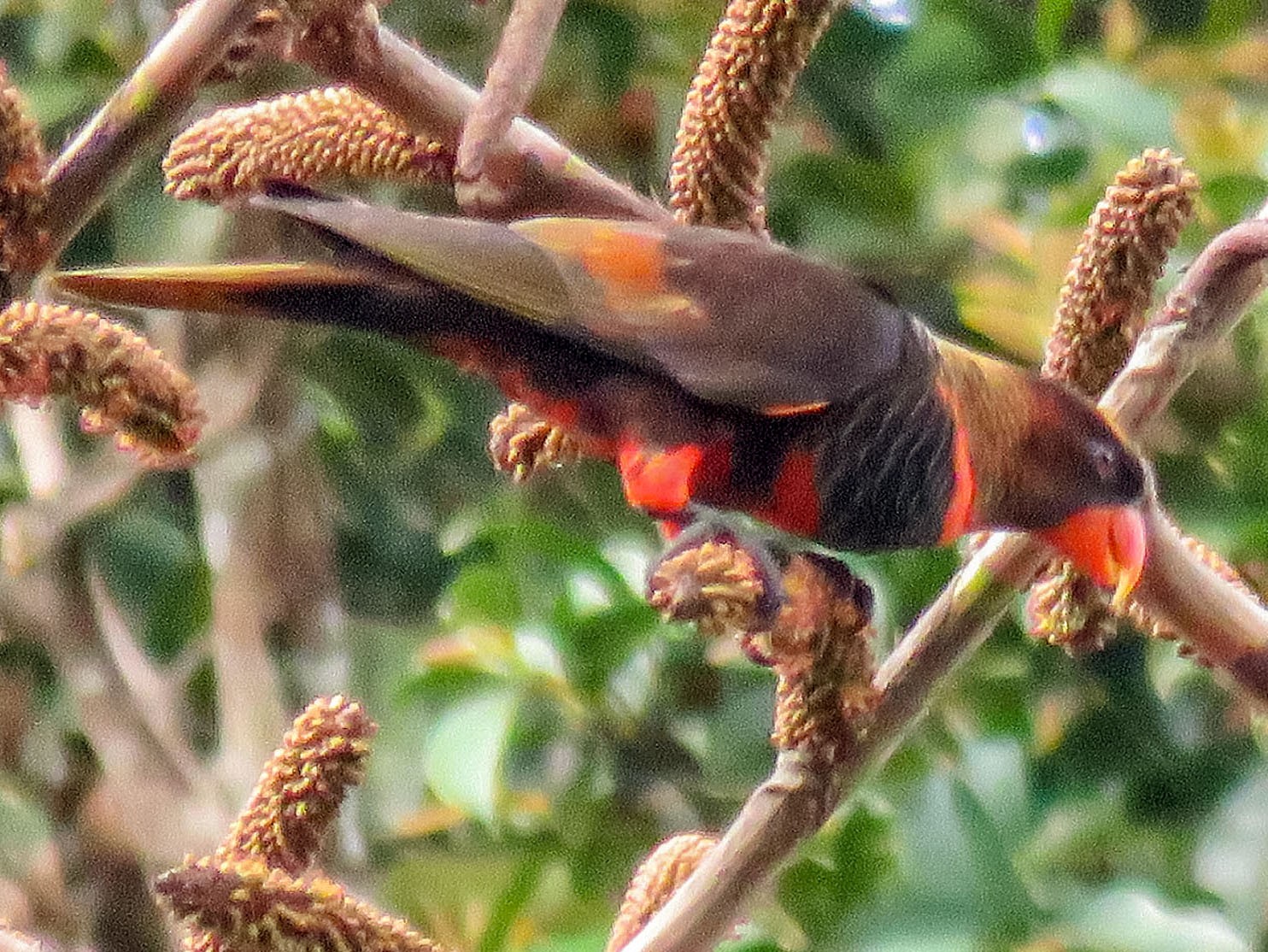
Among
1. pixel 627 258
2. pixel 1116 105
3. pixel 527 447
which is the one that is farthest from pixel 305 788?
pixel 1116 105

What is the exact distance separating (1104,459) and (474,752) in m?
0.59

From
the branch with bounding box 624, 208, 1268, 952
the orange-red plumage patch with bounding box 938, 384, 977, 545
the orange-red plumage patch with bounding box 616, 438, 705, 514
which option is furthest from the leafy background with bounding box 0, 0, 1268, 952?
the branch with bounding box 624, 208, 1268, 952

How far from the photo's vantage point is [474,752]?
1204 mm

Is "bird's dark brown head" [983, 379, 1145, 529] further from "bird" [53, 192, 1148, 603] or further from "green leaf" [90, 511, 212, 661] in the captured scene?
"green leaf" [90, 511, 212, 661]

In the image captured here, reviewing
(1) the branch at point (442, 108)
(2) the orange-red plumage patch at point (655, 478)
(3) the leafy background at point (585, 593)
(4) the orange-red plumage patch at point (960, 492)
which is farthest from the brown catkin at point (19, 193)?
(3) the leafy background at point (585, 593)

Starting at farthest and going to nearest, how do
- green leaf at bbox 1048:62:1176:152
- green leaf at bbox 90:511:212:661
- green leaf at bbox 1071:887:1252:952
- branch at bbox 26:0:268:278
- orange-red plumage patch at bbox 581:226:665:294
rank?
green leaf at bbox 90:511:212:661 → green leaf at bbox 1048:62:1176:152 → green leaf at bbox 1071:887:1252:952 → orange-red plumage patch at bbox 581:226:665:294 → branch at bbox 26:0:268:278

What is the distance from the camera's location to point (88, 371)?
491 mm

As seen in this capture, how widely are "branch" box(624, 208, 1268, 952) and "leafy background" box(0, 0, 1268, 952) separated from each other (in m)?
0.54

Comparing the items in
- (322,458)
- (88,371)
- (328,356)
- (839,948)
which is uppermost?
(88,371)

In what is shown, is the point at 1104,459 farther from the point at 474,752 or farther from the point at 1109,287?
the point at 474,752

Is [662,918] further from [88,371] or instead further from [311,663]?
[311,663]

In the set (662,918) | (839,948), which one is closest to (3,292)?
(662,918)

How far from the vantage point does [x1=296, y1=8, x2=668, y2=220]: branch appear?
520 mm

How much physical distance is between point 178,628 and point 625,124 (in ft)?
2.03
